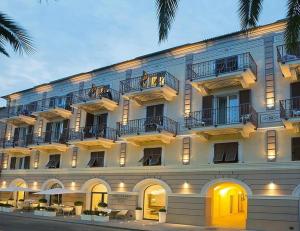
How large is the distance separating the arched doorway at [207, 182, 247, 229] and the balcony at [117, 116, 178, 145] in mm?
4494

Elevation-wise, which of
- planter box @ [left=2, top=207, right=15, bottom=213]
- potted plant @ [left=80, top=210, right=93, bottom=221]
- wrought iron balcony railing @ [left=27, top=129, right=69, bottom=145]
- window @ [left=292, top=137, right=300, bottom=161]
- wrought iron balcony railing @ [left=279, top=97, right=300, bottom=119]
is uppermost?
wrought iron balcony railing @ [left=279, top=97, right=300, bottom=119]

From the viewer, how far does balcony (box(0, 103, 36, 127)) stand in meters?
35.2

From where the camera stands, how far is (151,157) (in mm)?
26453

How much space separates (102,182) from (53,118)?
863cm

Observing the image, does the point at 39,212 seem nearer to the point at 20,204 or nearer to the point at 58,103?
the point at 20,204

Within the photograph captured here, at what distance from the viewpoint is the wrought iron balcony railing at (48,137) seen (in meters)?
32.0

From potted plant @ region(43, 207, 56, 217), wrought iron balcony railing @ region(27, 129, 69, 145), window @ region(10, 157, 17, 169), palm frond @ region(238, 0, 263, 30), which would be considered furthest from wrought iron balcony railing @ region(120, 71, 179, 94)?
palm frond @ region(238, 0, 263, 30)

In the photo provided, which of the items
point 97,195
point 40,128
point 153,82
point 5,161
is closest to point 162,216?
point 97,195

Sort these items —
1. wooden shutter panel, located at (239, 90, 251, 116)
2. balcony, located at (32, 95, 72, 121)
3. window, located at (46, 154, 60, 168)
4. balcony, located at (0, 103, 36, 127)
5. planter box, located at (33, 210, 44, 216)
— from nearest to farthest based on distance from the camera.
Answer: wooden shutter panel, located at (239, 90, 251, 116), planter box, located at (33, 210, 44, 216), balcony, located at (32, 95, 72, 121), window, located at (46, 154, 60, 168), balcony, located at (0, 103, 36, 127)

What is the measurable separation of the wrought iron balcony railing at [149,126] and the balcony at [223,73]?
301 centimetres

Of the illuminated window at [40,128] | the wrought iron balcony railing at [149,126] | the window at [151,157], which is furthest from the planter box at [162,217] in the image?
the illuminated window at [40,128]

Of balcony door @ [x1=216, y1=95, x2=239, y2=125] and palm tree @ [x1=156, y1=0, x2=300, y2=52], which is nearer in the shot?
palm tree @ [x1=156, y1=0, x2=300, y2=52]

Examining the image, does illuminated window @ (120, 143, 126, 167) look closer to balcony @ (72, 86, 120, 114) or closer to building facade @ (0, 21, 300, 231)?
building facade @ (0, 21, 300, 231)

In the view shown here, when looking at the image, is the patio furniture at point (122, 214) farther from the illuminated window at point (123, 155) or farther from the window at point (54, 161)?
the window at point (54, 161)
